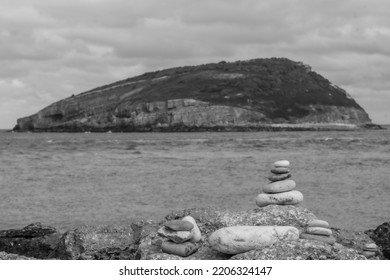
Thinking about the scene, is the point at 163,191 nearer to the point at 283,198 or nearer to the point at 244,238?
the point at 283,198

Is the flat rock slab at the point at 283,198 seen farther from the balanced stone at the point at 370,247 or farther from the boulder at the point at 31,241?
the boulder at the point at 31,241

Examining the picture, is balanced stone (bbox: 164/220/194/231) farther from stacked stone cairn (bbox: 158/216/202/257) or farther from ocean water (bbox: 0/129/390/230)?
ocean water (bbox: 0/129/390/230)

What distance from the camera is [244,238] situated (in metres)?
10.5

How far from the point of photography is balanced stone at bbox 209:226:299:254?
10539mm

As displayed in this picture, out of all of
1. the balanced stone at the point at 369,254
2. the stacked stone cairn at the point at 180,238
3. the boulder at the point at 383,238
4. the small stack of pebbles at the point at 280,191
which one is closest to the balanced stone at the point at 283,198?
the small stack of pebbles at the point at 280,191

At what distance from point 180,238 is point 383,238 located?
549 cm

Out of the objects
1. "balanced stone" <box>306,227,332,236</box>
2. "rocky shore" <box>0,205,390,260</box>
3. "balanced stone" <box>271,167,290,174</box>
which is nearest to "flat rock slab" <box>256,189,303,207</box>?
"balanced stone" <box>271,167,290,174</box>

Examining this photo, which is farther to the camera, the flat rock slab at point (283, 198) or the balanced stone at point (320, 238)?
the flat rock slab at point (283, 198)

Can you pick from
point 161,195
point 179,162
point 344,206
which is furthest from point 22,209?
point 179,162

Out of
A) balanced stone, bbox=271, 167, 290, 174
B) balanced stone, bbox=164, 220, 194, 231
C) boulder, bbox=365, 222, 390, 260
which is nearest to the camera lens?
balanced stone, bbox=164, 220, 194, 231

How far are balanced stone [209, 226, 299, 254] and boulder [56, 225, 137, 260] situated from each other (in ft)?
8.46

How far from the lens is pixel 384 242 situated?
46.4 feet

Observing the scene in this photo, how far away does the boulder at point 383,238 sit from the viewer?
1391 centimetres

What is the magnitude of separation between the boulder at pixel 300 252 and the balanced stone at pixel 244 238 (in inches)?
9.5
